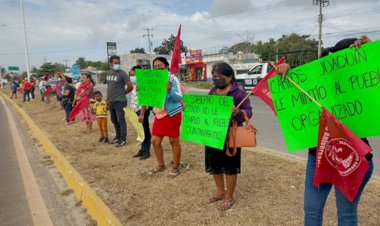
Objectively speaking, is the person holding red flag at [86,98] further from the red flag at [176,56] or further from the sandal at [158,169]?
the red flag at [176,56]

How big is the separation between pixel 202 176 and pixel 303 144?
2455 millimetres

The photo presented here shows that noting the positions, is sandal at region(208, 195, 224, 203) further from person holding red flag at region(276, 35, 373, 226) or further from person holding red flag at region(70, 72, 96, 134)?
person holding red flag at region(70, 72, 96, 134)

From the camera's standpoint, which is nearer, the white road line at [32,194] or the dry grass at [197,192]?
the dry grass at [197,192]

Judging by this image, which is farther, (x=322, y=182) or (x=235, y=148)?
(x=235, y=148)

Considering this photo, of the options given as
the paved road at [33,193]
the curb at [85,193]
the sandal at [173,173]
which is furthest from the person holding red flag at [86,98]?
the sandal at [173,173]

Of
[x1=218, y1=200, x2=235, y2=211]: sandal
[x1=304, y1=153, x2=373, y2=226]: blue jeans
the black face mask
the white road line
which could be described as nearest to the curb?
the white road line

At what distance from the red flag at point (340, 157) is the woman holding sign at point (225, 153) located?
121 centimetres

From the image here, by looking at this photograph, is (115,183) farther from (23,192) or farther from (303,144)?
(303,144)

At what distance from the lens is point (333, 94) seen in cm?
259

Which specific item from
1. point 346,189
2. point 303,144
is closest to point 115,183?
point 303,144

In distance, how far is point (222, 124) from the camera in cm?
371

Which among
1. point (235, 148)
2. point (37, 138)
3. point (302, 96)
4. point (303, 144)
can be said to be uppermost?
point (302, 96)

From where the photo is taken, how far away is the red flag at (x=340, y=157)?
226cm

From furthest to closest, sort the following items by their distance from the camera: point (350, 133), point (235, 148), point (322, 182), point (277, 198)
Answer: point (277, 198), point (235, 148), point (322, 182), point (350, 133)
